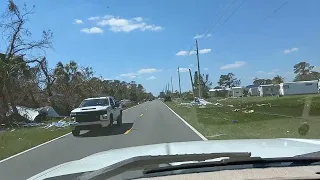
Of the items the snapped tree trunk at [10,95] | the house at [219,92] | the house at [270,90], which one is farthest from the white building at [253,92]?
the snapped tree trunk at [10,95]

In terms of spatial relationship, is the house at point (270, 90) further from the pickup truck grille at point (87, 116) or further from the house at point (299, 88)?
the pickup truck grille at point (87, 116)

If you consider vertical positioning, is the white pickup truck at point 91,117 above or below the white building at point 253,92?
below

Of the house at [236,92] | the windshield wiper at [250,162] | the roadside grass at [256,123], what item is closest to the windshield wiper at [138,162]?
the windshield wiper at [250,162]

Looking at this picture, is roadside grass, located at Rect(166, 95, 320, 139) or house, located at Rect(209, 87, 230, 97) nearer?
roadside grass, located at Rect(166, 95, 320, 139)

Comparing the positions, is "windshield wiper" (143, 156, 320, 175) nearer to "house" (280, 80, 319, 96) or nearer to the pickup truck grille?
the pickup truck grille

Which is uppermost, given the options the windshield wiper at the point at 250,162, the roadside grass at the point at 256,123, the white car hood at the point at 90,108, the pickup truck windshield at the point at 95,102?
the pickup truck windshield at the point at 95,102

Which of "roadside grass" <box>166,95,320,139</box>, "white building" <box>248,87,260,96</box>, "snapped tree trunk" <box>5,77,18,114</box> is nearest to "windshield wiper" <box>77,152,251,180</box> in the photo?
"roadside grass" <box>166,95,320,139</box>

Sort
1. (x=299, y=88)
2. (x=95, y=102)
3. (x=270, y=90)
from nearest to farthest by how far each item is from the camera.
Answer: (x=95, y=102) → (x=299, y=88) → (x=270, y=90)

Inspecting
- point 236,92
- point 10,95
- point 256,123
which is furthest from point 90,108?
point 236,92

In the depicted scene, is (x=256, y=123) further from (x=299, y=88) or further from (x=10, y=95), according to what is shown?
(x=299, y=88)

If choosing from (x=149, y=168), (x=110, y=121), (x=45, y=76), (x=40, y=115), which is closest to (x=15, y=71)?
(x=40, y=115)

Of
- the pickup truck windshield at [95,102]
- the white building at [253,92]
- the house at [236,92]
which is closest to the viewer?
the pickup truck windshield at [95,102]

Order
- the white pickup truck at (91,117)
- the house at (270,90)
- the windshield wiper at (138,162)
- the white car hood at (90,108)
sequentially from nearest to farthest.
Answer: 1. the windshield wiper at (138,162)
2. the white pickup truck at (91,117)
3. the white car hood at (90,108)
4. the house at (270,90)

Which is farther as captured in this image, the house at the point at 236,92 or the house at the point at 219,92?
the house at the point at 219,92
